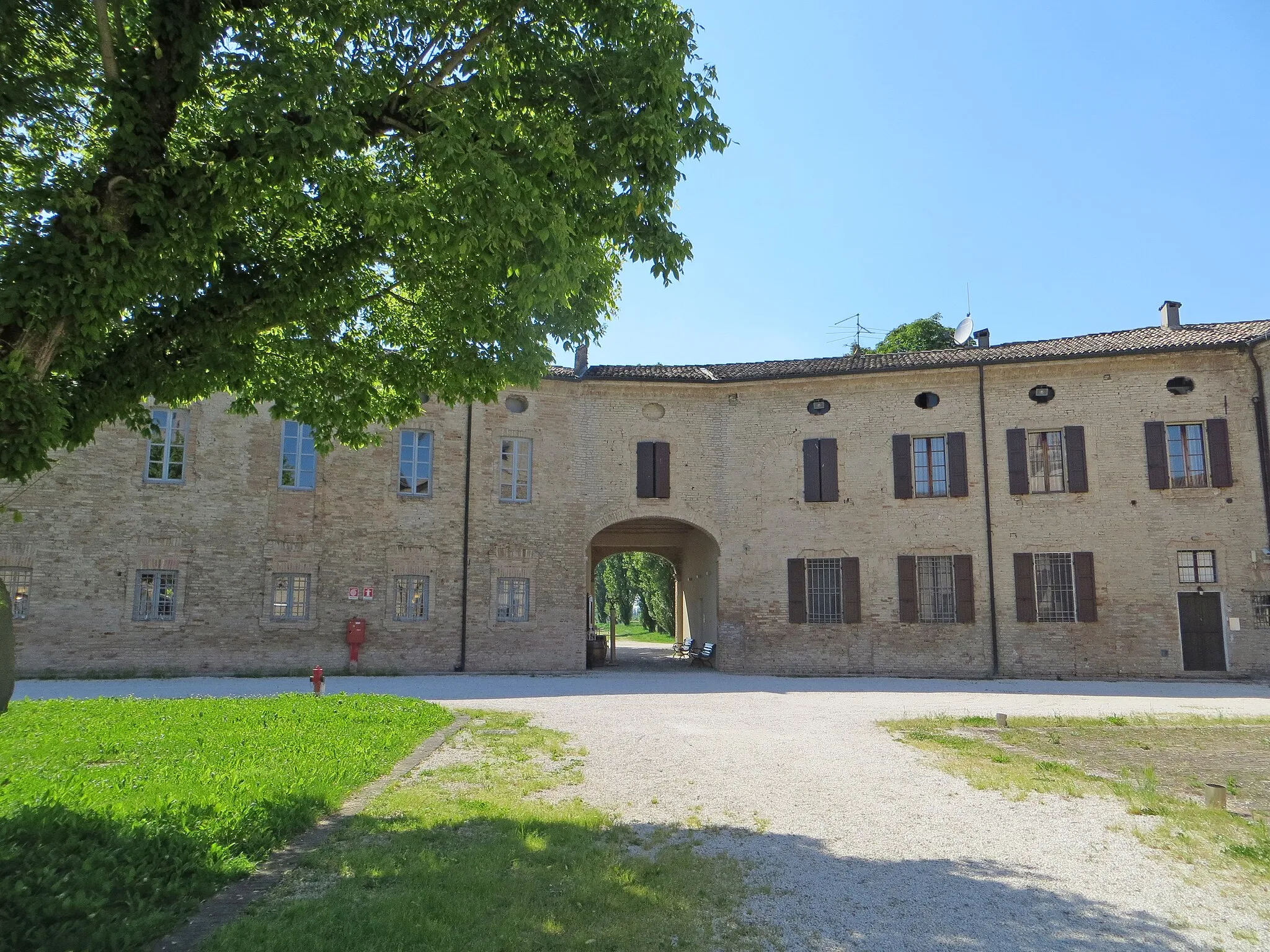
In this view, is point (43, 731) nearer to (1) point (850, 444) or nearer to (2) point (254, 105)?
(2) point (254, 105)

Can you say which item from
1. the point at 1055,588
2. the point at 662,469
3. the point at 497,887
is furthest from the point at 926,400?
the point at 497,887

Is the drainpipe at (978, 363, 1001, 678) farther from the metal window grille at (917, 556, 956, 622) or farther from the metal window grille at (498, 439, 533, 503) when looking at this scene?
the metal window grille at (498, 439, 533, 503)

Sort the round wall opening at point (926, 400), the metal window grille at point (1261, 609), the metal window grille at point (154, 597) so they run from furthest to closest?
the round wall opening at point (926, 400)
the metal window grille at point (1261, 609)
the metal window grille at point (154, 597)

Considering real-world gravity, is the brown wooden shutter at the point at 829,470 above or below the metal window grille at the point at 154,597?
above

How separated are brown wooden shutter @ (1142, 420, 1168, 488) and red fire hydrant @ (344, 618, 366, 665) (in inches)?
741

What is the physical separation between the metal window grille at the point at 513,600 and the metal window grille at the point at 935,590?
9.60 meters

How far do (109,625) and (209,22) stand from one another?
16.9 metres

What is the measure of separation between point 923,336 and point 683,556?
58.6 ft

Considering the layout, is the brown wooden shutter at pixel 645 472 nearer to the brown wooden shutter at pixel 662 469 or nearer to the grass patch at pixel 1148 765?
the brown wooden shutter at pixel 662 469

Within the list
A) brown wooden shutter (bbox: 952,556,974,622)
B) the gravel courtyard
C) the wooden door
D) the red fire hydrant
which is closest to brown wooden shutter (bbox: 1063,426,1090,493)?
A: brown wooden shutter (bbox: 952,556,974,622)

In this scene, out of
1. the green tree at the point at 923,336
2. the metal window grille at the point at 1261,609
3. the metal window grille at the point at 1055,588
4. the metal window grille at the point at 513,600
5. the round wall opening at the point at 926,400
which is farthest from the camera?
the green tree at the point at 923,336

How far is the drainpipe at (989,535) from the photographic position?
20.8 metres

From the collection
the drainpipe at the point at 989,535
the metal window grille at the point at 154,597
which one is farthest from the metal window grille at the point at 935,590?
the metal window grille at the point at 154,597

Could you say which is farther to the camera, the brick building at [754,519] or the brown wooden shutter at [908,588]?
the brown wooden shutter at [908,588]
